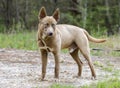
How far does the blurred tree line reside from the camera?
98.1 ft

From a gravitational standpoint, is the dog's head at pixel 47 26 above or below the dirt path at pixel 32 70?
above

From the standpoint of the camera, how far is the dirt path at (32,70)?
925cm

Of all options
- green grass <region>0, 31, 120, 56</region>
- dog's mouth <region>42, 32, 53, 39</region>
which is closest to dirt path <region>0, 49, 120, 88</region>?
dog's mouth <region>42, 32, 53, 39</region>

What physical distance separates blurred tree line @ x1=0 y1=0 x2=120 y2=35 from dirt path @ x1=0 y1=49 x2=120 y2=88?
51.0 feet

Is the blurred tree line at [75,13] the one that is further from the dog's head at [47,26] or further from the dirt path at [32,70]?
the dog's head at [47,26]

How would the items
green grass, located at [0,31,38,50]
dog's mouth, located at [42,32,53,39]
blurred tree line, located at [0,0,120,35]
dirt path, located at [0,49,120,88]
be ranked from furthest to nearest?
1. blurred tree line, located at [0,0,120,35]
2. green grass, located at [0,31,38,50]
3. dirt path, located at [0,49,120,88]
4. dog's mouth, located at [42,32,53,39]

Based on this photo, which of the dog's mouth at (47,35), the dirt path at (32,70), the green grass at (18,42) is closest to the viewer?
the dog's mouth at (47,35)

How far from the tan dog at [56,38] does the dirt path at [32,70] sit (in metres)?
0.37

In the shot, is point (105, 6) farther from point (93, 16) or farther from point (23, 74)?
point (23, 74)

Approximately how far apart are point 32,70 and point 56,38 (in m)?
2.06

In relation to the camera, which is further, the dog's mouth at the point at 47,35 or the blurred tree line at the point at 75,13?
the blurred tree line at the point at 75,13

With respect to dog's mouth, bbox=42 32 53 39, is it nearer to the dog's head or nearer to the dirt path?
the dog's head

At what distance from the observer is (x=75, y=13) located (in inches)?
1211

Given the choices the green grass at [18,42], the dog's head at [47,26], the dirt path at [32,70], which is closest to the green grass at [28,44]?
the green grass at [18,42]
